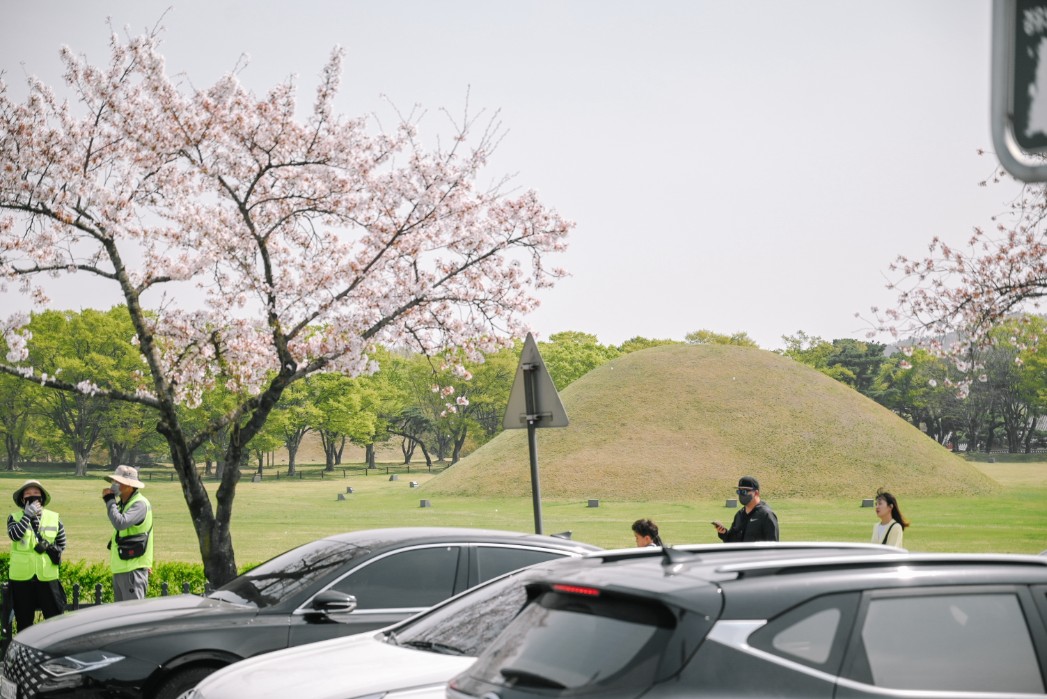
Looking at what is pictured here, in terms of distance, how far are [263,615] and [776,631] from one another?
4536 millimetres

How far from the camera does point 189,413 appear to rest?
79438 mm

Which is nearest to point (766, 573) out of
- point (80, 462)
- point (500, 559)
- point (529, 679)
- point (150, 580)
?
point (529, 679)

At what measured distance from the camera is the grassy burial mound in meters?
58.0

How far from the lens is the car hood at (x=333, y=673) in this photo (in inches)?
201

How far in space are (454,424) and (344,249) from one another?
81.9 metres

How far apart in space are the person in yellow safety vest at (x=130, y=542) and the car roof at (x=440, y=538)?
3.63 m

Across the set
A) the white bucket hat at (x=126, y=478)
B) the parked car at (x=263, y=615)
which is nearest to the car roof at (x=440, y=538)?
the parked car at (x=263, y=615)

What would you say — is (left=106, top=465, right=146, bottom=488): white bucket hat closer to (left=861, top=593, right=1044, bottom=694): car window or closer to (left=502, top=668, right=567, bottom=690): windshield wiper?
(left=502, top=668, right=567, bottom=690): windshield wiper

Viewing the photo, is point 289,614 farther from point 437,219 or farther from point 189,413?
point 189,413

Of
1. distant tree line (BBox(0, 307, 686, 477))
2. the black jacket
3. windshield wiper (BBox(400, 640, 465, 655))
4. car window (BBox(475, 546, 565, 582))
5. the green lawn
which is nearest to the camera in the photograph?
windshield wiper (BBox(400, 640, 465, 655))

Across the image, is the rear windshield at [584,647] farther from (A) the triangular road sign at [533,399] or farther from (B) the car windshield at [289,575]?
(A) the triangular road sign at [533,399]

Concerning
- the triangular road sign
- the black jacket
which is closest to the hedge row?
the triangular road sign

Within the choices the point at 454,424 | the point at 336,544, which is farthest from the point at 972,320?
the point at 454,424

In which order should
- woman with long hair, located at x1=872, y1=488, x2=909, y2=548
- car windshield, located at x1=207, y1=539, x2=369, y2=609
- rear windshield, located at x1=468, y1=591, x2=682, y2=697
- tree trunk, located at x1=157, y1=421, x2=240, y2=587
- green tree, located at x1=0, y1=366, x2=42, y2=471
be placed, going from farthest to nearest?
green tree, located at x1=0, y1=366, x2=42, y2=471 < tree trunk, located at x1=157, y1=421, x2=240, y2=587 < woman with long hair, located at x1=872, y1=488, x2=909, y2=548 < car windshield, located at x1=207, y1=539, x2=369, y2=609 < rear windshield, located at x1=468, y1=591, x2=682, y2=697
